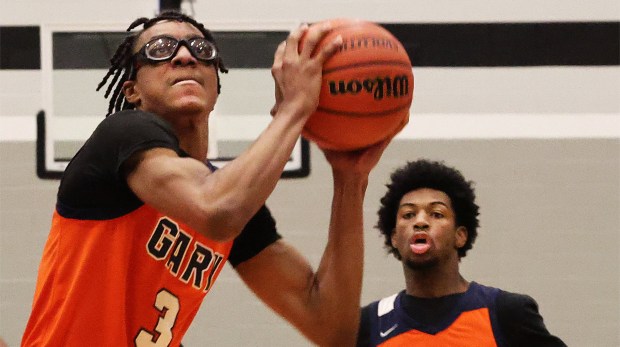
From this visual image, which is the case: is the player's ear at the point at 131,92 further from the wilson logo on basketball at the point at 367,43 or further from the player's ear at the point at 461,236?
the player's ear at the point at 461,236

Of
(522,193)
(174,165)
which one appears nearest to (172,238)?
(174,165)

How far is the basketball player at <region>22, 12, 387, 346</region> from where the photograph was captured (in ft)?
6.57

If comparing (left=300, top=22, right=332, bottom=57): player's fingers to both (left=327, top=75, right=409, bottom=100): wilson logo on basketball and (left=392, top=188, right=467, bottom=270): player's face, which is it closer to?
(left=327, top=75, right=409, bottom=100): wilson logo on basketball

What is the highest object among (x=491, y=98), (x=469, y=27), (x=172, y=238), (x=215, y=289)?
(x=469, y=27)

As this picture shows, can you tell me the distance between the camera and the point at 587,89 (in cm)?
530

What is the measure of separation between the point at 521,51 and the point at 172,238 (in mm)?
3427

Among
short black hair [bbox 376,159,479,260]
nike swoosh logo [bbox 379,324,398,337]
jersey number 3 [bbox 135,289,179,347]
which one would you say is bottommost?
jersey number 3 [bbox 135,289,179,347]

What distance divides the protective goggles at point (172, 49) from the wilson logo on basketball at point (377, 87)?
18.1 inches

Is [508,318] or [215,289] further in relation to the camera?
[215,289]

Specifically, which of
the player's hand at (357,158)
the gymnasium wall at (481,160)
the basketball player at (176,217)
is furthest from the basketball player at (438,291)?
the player's hand at (357,158)

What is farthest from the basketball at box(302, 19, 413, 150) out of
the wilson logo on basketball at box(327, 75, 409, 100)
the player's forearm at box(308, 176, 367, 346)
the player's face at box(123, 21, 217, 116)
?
the player's face at box(123, 21, 217, 116)

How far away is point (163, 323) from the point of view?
2.37 meters

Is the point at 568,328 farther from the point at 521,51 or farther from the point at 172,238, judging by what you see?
the point at 172,238

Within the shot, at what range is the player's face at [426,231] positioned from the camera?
3967mm
